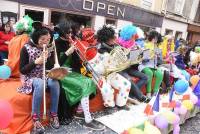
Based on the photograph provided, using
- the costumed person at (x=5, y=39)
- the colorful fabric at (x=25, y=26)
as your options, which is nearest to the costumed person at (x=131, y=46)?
the colorful fabric at (x=25, y=26)

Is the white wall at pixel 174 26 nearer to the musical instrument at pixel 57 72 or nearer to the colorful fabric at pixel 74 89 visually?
the colorful fabric at pixel 74 89

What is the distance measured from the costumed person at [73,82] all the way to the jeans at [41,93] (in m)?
0.23

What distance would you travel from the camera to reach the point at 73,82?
3619mm

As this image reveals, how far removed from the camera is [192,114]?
5.75 m

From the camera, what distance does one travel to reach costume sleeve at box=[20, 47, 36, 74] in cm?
319

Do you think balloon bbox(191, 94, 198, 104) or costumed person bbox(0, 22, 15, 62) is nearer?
balloon bbox(191, 94, 198, 104)

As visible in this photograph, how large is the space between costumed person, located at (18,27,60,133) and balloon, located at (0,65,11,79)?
28 cm

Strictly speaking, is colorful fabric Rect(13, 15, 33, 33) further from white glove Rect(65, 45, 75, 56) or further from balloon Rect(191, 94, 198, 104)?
balloon Rect(191, 94, 198, 104)

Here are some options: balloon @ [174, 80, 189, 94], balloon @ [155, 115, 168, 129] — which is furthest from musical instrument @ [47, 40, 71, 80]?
balloon @ [174, 80, 189, 94]

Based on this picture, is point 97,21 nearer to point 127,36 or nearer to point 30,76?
point 127,36

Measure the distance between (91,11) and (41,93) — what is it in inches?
296

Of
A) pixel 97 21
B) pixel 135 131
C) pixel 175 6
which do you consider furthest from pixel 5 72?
pixel 175 6

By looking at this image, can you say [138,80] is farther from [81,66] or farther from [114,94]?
[81,66]

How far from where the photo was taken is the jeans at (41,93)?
10.4 feet
